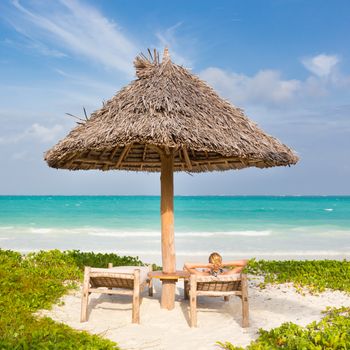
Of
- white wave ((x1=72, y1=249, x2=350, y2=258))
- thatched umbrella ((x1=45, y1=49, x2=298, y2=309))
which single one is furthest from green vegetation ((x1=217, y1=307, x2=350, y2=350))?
white wave ((x1=72, y1=249, x2=350, y2=258))

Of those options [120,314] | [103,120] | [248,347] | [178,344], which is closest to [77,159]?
[103,120]

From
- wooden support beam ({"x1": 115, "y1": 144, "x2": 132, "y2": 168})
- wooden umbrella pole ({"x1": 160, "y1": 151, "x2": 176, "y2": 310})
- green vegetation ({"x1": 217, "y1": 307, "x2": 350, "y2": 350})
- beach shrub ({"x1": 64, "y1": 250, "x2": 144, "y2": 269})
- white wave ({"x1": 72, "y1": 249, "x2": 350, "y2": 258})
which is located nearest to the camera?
green vegetation ({"x1": 217, "y1": 307, "x2": 350, "y2": 350})

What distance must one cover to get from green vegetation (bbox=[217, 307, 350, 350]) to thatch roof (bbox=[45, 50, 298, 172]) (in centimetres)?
209

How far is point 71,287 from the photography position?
7207 millimetres

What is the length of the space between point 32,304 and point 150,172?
→ 10.8ft

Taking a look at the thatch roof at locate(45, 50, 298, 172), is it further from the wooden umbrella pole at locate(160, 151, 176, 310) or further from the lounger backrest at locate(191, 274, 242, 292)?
the lounger backrest at locate(191, 274, 242, 292)

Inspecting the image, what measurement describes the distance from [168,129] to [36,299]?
3060 millimetres

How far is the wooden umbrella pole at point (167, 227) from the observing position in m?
6.19

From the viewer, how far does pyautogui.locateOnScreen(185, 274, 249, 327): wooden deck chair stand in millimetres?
5352

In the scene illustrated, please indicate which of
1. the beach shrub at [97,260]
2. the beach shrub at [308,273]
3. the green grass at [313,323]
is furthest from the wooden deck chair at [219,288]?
the beach shrub at [97,260]

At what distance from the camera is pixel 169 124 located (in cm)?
533

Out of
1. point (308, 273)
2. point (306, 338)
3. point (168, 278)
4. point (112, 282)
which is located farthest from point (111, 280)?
point (308, 273)

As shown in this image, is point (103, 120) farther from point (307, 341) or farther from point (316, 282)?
point (316, 282)

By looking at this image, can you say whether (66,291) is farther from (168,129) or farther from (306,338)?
(306,338)
